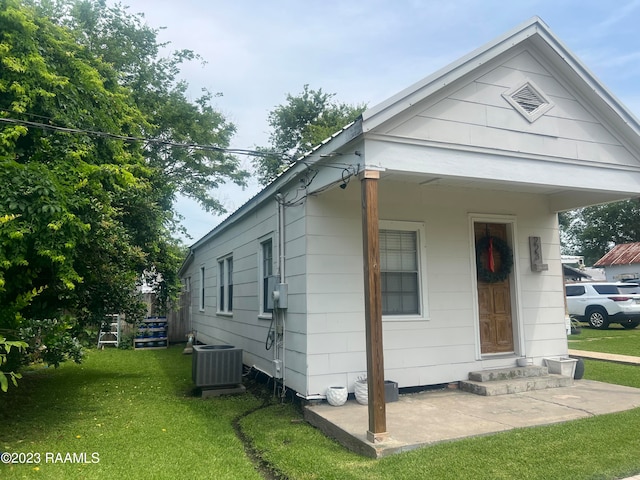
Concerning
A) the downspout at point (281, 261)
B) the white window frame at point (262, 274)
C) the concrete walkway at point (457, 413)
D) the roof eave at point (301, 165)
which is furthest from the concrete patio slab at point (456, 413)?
the roof eave at point (301, 165)

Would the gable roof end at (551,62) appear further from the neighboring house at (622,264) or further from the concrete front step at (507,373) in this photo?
the neighboring house at (622,264)

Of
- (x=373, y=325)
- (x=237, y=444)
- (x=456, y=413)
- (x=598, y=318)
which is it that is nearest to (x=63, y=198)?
(x=237, y=444)

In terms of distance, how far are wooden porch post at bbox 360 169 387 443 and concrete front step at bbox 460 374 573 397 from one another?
246 centimetres

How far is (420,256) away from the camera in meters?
6.82

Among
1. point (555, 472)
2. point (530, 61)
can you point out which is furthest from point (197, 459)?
point (530, 61)

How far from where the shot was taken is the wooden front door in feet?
23.8

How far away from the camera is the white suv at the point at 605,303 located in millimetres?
15507

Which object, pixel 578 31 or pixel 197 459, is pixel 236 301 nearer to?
pixel 197 459

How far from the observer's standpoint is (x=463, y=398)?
6.10 m

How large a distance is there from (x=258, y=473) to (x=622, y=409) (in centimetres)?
422

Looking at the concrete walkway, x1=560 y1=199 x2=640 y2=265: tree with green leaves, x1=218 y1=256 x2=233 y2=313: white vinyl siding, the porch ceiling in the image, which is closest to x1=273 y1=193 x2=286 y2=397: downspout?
the concrete walkway

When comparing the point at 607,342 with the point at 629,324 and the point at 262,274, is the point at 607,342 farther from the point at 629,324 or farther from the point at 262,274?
the point at 262,274

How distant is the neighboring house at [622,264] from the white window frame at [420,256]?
22.9 metres

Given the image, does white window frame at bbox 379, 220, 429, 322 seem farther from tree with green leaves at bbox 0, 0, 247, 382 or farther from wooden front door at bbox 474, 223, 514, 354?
tree with green leaves at bbox 0, 0, 247, 382
